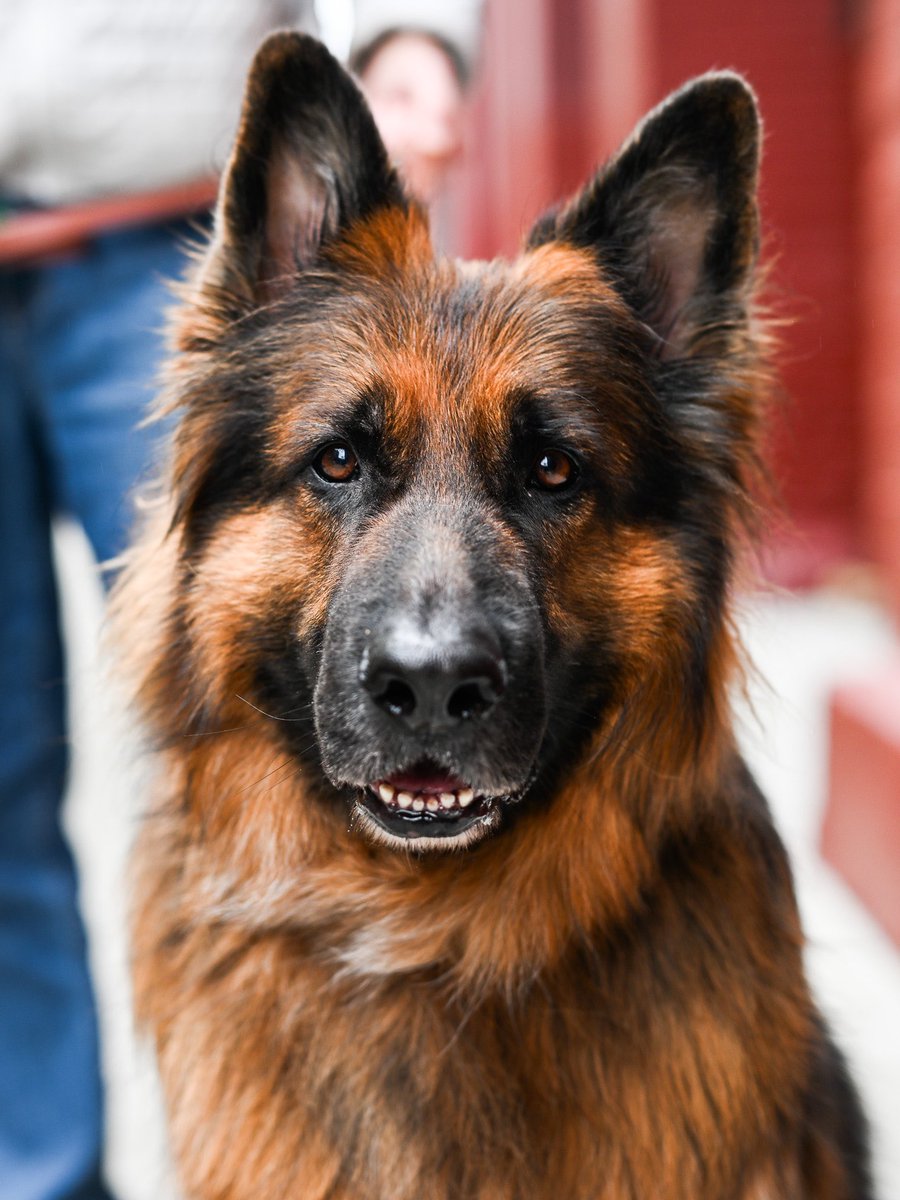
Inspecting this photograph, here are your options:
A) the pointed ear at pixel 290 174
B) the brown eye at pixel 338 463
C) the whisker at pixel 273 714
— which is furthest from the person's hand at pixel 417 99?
the whisker at pixel 273 714

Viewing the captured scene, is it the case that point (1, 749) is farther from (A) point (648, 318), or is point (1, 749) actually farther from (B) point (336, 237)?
(A) point (648, 318)

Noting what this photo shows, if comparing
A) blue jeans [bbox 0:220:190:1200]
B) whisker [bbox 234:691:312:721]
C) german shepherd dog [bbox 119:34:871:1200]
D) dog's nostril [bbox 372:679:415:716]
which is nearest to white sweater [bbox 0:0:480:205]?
blue jeans [bbox 0:220:190:1200]

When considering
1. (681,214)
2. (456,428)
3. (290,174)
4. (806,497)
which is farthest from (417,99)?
(806,497)

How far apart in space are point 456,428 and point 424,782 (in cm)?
53

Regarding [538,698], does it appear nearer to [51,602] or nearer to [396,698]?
[396,698]

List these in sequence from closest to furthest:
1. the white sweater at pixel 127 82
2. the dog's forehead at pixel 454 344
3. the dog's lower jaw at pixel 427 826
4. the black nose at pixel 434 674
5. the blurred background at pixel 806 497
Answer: the black nose at pixel 434 674
the dog's lower jaw at pixel 427 826
the dog's forehead at pixel 454 344
the white sweater at pixel 127 82
the blurred background at pixel 806 497

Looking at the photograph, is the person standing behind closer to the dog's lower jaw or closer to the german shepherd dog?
→ the german shepherd dog

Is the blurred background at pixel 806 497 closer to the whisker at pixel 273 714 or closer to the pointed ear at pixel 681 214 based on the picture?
the pointed ear at pixel 681 214

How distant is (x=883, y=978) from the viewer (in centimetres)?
288

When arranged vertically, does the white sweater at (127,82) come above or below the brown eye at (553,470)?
above

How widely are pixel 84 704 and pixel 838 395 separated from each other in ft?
15.6

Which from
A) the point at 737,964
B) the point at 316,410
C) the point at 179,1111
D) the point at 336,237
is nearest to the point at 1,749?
the point at 179,1111

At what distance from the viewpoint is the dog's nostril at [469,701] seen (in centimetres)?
146

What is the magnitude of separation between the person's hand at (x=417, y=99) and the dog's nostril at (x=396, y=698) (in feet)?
3.73
